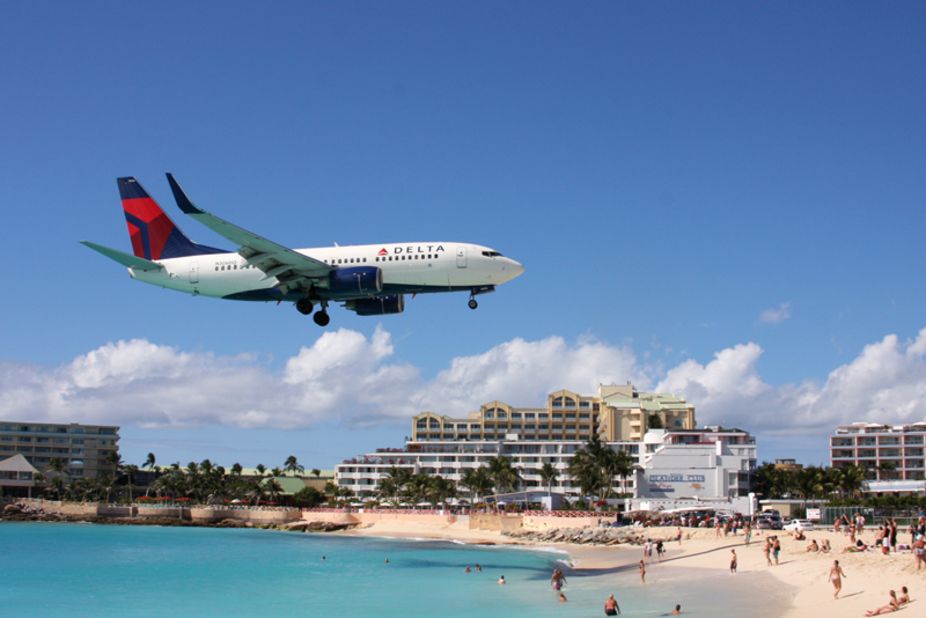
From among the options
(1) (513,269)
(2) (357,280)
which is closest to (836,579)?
(1) (513,269)

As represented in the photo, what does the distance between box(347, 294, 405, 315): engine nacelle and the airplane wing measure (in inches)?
115

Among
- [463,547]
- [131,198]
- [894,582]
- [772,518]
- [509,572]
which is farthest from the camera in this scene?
[463,547]

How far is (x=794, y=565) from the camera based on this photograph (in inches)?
2217

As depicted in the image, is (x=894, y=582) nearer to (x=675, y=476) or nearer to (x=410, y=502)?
(x=675, y=476)

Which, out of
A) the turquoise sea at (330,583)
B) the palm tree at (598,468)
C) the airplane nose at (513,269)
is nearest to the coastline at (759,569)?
the turquoise sea at (330,583)

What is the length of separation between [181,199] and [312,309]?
388 inches

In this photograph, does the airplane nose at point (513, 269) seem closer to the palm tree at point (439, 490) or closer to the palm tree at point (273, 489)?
the palm tree at point (439, 490)

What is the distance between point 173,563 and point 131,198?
45731 millimetres

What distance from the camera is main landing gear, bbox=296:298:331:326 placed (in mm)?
51781

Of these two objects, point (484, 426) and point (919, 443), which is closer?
point (919, 443)

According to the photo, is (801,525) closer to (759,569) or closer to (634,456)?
(759,569)

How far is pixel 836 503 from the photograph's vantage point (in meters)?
93.4

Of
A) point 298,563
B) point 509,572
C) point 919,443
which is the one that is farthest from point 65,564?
point 919,443

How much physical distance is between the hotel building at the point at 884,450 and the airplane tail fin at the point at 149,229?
408 feet
